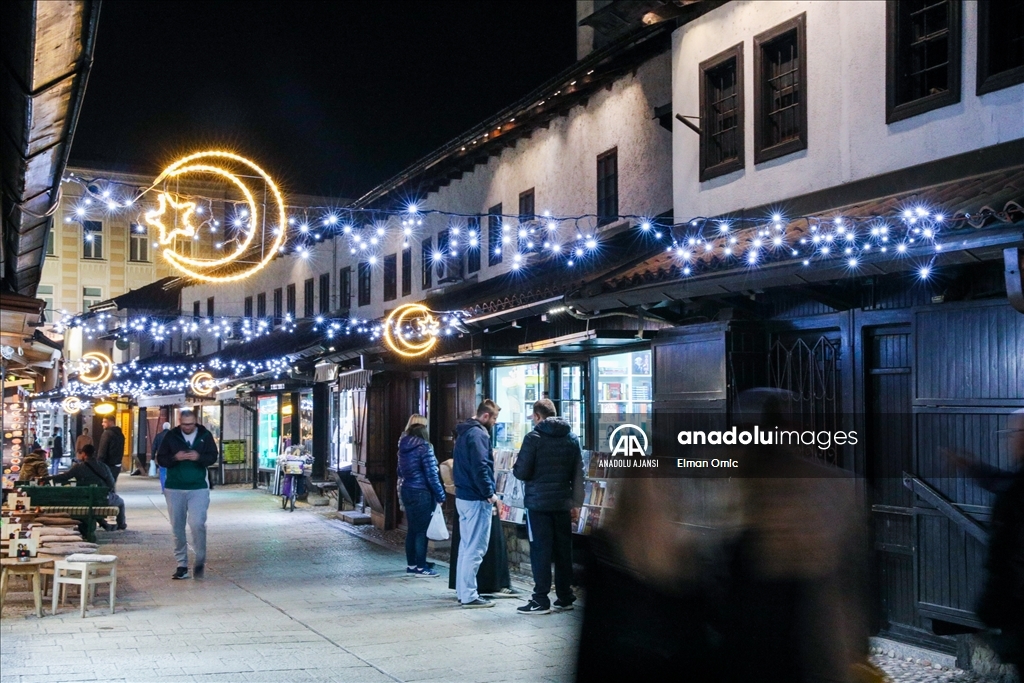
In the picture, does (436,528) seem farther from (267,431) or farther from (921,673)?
(267,431)

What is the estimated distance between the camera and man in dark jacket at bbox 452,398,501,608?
1136cm

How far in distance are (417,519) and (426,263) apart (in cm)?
1062

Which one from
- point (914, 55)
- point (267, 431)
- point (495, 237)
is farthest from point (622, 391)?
point (267, 431)

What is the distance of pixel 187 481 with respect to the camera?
43.6ft

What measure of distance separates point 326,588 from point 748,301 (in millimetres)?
5613

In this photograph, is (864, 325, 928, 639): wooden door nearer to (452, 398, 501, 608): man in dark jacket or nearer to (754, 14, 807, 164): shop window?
(754, 14, 807, 164): shop window

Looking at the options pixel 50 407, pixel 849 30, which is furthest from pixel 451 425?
pixel 50 407

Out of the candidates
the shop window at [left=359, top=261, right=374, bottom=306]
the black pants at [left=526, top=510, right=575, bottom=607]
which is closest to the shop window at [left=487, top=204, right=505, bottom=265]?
Answer: the shop window at [left=359, top=261, right=374, bottom=306]

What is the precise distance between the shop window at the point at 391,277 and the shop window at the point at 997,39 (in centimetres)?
1714

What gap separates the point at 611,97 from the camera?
639 inches

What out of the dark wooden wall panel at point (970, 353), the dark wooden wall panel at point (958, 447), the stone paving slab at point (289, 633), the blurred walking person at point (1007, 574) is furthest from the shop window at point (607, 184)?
the blurred walking person at point (1007, 574)

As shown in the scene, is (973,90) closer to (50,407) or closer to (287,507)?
(287,507)

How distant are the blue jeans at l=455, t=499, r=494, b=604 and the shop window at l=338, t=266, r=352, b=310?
58.7 feet

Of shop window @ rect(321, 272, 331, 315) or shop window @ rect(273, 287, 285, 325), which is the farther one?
shop window @ rect(273, 287, 285, 325)
